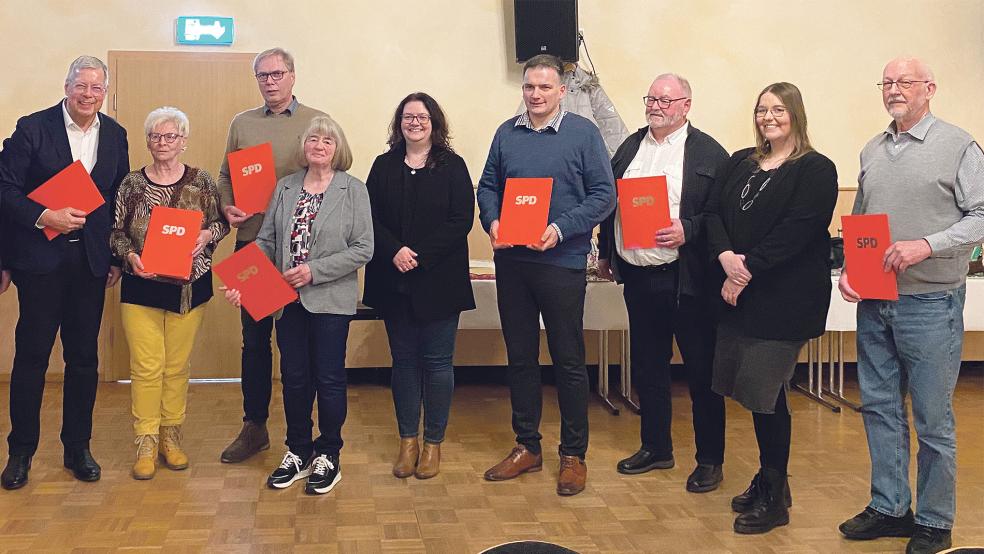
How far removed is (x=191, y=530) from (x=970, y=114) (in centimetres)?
537

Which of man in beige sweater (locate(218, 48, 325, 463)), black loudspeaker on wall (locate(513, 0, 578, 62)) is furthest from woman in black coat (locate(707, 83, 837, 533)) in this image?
black loudspeaker on wall (locate(513, 0, 578, 62))

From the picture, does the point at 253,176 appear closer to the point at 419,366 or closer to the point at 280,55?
the point at 280,55

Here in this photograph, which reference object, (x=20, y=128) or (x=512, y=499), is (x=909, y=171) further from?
(x=20, y=128)

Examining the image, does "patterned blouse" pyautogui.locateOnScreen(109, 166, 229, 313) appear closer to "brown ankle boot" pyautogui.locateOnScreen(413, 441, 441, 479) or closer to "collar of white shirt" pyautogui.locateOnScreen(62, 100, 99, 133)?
"collar of white shirt" pyautogui.locateOnScreen(62, 100, 99, 133)

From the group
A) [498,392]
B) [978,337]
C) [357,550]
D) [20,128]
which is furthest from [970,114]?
[20,128]

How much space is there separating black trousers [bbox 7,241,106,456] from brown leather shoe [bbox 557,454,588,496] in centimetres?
179

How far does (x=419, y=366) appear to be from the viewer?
3.69 m

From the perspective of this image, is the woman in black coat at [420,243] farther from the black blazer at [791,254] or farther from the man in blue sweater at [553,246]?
the black blazer at [791,254]

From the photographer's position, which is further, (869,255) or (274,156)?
(274,156)

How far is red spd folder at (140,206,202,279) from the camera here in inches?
132

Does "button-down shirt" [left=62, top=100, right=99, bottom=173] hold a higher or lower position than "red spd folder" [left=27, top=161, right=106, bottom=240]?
higher

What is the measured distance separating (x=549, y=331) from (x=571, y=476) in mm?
536

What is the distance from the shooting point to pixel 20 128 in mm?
3348

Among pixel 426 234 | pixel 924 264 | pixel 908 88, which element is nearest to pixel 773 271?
pixel 924 264
